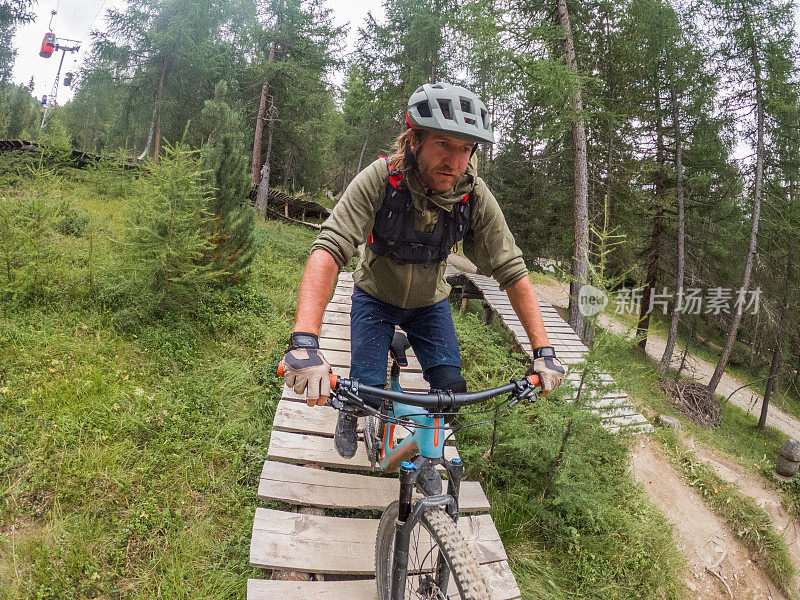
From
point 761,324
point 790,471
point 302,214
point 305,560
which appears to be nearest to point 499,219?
point 305,560

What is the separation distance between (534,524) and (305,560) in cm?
250

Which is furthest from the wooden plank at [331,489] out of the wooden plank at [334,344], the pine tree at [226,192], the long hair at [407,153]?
the pine tree at [226,192]

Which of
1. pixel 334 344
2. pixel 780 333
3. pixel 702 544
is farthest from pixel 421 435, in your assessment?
pixel 780 333

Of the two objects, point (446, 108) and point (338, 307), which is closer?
point (446, 108)

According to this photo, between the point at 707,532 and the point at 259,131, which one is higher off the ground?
the point at 259,131

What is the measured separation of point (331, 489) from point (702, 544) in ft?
17.8

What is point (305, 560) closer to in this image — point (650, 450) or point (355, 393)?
point (355, 393)

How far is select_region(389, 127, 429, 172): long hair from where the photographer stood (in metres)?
2.36

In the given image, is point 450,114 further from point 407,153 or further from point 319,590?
point 319,590

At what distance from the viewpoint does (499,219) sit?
9.19 ft

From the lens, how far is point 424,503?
2008mm

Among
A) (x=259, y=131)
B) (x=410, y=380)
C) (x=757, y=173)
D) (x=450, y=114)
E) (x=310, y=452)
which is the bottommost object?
(x=310, y=452)

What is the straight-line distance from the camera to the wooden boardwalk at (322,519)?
2.71 metres

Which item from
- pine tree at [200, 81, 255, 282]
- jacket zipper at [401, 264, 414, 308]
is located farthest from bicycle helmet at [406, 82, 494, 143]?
pine tree at [200, 81, 255, 282]
